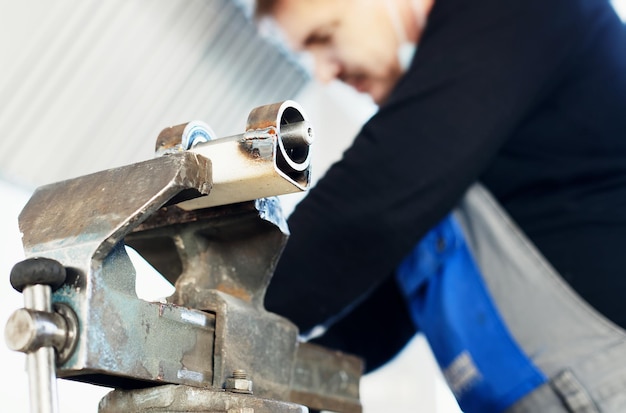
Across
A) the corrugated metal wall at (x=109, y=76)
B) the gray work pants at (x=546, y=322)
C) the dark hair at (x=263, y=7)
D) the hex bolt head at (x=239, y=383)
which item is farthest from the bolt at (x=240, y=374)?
the corrugated metal wall at (x=109, y=76)

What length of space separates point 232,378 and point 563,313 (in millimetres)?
537

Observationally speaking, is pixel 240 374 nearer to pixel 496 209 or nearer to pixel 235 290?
pixel 235 290

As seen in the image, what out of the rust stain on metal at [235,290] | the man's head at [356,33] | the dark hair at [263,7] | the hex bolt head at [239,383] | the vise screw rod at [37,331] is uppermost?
the dark hair at [263,7]

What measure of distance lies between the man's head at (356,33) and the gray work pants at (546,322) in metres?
0.34

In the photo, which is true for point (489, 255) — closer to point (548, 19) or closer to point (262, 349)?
point (548, 19)

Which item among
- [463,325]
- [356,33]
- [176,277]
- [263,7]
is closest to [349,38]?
[356,33]

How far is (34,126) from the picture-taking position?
1.45 metres

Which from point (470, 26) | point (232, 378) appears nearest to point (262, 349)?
point (232, 378)

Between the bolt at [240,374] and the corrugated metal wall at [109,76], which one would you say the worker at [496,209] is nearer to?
the bolt at [240,374]

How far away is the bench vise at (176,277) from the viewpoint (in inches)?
17.6

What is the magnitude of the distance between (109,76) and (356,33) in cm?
62

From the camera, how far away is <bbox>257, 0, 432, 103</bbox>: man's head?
121 cm

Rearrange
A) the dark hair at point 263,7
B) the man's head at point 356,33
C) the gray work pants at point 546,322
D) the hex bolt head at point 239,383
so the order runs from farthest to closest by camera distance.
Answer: the dark hair at point 263,7
the man's head at point 356,33
the gray work pants at point 546,322
the hex bolt head at point 239,383

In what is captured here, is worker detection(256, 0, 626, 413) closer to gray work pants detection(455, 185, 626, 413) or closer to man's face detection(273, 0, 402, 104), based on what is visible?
gray work pants detection(455, 185, 626, 413)
